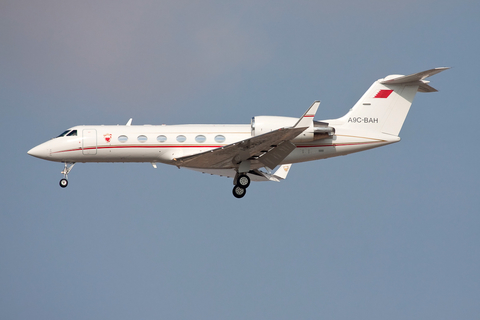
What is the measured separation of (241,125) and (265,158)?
1.96m

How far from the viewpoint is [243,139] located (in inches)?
944

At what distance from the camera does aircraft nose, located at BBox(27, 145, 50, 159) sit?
24.7 meters

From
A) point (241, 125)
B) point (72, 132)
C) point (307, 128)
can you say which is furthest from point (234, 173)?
point (72, 132)

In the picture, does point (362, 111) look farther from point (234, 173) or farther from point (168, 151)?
point (168, 151)

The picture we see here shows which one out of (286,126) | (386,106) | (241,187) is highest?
(386,106)

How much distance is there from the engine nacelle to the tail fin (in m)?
1.88

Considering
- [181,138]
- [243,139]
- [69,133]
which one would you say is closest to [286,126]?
[243,139]

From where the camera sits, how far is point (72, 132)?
24844 millimetres

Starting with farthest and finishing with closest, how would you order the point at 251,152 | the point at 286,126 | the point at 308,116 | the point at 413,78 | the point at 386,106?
the point at 386,106, the point at 413,78, the point at 251,152, the point at 286,126, the point at 308,116

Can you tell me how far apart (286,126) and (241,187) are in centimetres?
336

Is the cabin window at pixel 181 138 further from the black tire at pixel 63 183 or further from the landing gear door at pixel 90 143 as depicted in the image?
the black tire at pixel 63 183

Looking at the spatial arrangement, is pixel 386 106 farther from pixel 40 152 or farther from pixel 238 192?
pixel 40 152

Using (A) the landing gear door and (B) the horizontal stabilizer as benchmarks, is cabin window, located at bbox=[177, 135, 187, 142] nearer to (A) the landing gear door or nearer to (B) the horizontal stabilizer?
(A) the landing gear door

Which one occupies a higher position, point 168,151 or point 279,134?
point 279,134
